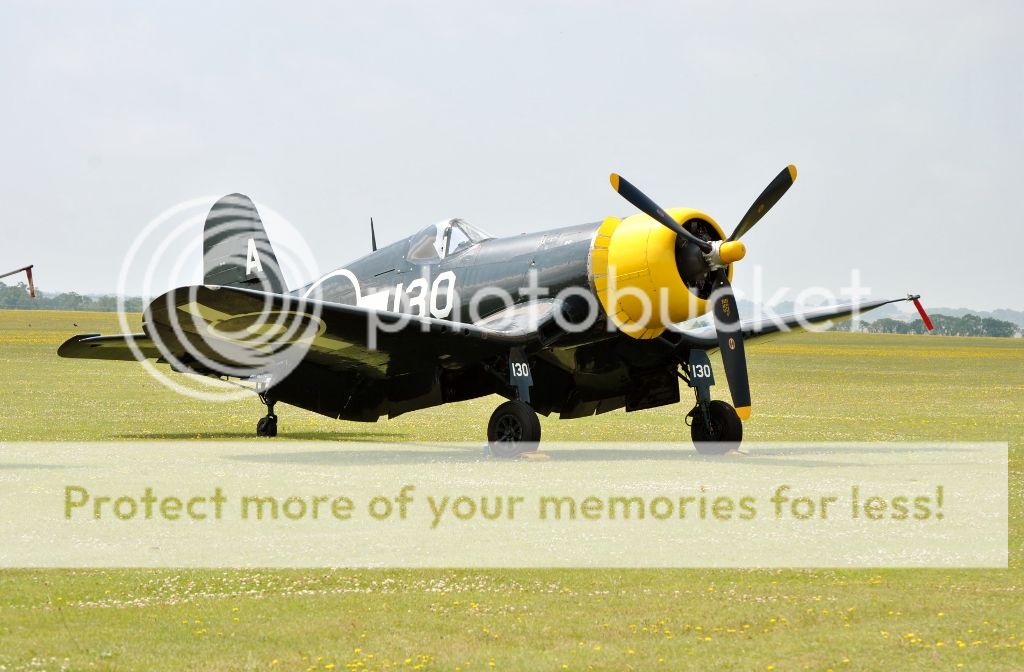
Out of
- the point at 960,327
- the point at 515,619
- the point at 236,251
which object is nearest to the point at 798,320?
the point at 236,251

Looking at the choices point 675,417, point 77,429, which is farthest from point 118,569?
point 675,417

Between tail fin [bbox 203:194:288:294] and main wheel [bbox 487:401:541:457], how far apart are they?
7.36m

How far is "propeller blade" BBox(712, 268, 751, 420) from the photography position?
50.6 ft

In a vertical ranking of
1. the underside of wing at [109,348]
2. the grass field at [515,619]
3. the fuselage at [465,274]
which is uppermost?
the fuselage at [465,274]

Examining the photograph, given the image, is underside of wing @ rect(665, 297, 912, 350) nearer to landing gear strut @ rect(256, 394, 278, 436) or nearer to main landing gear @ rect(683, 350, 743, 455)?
main landing gear @ rect(683, 350, 743, 455)

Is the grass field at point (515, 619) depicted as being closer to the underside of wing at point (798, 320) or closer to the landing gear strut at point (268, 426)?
the underside of wing at point (798, 320)

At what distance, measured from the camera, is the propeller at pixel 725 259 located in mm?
14943

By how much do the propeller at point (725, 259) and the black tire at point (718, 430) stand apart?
123 cm

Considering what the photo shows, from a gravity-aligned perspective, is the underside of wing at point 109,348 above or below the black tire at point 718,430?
above

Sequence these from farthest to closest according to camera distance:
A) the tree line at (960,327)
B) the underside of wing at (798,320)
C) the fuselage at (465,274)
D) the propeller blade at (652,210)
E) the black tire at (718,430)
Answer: the tree line at (960,327) → the underside of wing at (798,320) → the black tire at (718,430) → the fuselage at (465,274) → the propeller blade at (652,210)

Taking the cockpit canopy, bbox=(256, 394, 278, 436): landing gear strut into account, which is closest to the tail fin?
bbox=(256, 394, 278, 436): landing gear strut

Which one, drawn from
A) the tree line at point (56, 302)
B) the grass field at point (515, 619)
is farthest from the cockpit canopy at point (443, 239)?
the tree line at point (56, 302)

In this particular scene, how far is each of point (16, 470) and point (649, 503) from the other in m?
7.30

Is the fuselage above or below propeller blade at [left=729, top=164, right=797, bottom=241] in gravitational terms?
below
